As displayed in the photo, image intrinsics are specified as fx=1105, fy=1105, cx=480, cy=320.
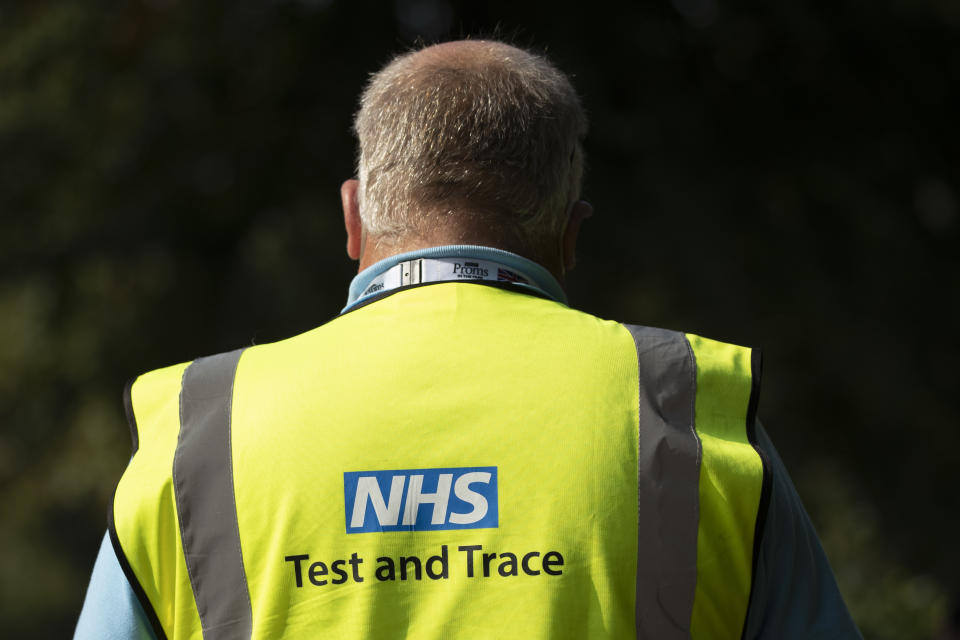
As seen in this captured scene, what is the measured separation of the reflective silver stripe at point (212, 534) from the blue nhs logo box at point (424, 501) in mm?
141

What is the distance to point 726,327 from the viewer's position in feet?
17.0

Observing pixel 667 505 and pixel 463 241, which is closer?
pixel 667 505

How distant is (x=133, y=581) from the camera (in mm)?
1279

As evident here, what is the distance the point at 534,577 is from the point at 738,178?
4122mm

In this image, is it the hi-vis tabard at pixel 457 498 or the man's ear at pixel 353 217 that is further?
the man's ear at pixel 353 217

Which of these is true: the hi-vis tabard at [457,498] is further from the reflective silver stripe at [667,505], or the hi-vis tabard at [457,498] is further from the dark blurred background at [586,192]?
the dark blurred background at [586,192]

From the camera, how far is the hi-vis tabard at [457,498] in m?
1.23

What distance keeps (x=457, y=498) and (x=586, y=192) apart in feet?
12.9

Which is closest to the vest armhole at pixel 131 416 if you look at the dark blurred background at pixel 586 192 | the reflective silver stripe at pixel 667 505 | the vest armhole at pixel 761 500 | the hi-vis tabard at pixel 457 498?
the hi-vis tabard at pixel 457 498

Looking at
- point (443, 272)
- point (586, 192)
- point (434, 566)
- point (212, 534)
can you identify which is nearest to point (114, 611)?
point (212, 534)

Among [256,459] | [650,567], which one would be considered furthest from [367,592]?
[650,567]

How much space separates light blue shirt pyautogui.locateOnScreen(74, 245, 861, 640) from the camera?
1.28 m

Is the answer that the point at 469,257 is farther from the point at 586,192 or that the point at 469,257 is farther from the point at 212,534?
the point at 586,192

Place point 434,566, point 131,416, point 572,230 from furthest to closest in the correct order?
point 572,230 → point 131,416 → point 434,566
